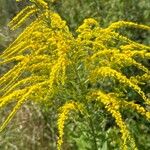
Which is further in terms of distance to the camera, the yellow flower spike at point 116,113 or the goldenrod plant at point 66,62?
the goldenrod plant at point 66,62

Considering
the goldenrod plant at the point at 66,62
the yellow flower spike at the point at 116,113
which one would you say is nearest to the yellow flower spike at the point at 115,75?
the goldenrod plant at the point at 66,62

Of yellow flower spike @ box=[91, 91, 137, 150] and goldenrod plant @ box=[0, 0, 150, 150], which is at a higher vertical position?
goldenrod plant @ box=[0, 0, 150, 150]

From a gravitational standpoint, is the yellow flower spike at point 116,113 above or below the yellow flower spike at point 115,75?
below

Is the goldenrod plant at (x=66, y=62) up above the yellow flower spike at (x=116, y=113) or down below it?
above

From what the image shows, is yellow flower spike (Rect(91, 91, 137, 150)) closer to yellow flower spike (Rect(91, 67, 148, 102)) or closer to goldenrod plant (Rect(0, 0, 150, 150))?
goldenrod plant (Rect(0, 0, 150, 150))

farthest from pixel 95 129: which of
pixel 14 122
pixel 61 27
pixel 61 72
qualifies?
pixel 14 122

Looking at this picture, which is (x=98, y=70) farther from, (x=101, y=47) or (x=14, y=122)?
(x=14, y=122)

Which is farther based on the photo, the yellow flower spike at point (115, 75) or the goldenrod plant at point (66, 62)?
the goldenrod plant at point (66, 62)

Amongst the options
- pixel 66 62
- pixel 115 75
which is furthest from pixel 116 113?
pixel 66 62

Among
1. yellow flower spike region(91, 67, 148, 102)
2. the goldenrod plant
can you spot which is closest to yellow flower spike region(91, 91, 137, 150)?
the goldenrod plant

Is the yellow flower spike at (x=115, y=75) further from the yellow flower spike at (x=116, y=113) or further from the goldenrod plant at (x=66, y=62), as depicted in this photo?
the yellow flower spike at (x=116, y=113)

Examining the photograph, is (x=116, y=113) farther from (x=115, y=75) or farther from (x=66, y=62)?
(x=66, y=62)
